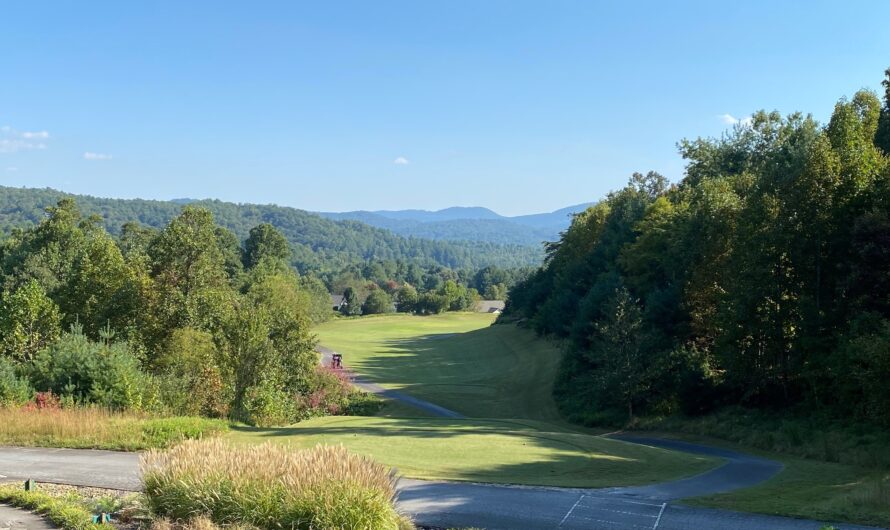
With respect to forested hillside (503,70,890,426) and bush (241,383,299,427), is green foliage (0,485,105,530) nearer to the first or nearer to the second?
bush (241,383,299,427)

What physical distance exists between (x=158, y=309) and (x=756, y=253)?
28.2 meters

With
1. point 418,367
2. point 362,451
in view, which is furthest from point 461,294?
point 362,451

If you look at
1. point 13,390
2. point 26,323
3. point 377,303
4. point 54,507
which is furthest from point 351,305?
point 54,507

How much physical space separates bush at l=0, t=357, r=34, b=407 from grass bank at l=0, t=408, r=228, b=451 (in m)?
1.65

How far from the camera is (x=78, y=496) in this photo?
11.9m

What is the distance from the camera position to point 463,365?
6944 cm

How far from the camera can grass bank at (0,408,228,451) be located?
16.3 m

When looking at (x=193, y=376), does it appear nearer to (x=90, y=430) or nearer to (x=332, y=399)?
(x=90, y=430)

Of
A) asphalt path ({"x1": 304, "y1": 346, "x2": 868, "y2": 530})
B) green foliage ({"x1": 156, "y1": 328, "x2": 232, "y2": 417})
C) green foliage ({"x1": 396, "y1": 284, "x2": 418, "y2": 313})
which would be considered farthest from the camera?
green foliage ({"x1": 396, "y1": 284, "x2": 418, "y2": 313})

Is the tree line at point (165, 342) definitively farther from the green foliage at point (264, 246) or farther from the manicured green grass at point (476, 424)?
the green foliage at point (264, 246)

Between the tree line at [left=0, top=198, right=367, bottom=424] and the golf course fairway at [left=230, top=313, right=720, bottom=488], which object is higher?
the tree line at [left=0, top=198, right=367, bottom=424]

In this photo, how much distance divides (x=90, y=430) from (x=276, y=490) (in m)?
9.38

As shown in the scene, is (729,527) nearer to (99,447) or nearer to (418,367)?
(99,447)

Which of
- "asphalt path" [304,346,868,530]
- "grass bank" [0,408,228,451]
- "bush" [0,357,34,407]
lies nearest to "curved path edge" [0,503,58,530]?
"grass bank" [0,408,228,451]
